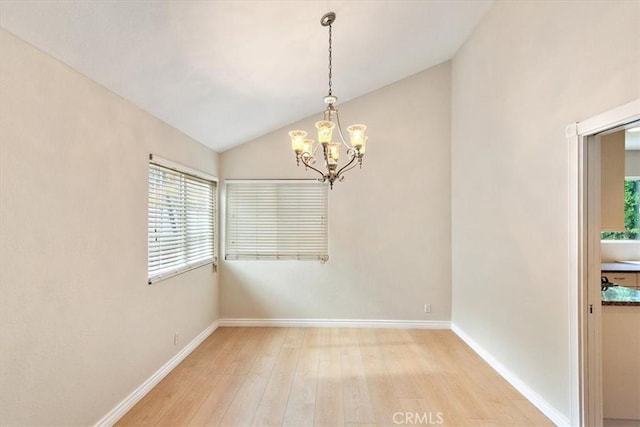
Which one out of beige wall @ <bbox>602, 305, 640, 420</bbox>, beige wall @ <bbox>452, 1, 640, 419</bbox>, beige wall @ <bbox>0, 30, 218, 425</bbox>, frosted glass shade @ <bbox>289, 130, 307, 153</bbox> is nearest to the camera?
beige wall @ <bbox>0, 30, 218, 425</bbox>

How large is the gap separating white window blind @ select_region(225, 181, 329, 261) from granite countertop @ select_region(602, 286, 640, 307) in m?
3.01

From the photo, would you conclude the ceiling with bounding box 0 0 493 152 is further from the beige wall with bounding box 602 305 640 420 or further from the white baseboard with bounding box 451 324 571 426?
the white baseboard with bounding box 451 324 571 426

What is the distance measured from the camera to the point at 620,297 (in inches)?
94.9

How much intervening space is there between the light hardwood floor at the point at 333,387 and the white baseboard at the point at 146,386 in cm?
5

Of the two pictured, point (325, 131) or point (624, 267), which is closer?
Result: point (325, 131)

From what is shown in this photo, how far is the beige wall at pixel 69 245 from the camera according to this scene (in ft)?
5.48

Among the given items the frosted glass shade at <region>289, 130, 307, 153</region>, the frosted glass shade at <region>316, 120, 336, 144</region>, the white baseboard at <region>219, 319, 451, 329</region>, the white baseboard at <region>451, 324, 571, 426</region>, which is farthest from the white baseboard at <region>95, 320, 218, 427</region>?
the white baseboard at <region>451, 324, 571, 426</region>

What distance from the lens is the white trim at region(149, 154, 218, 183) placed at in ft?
9.81

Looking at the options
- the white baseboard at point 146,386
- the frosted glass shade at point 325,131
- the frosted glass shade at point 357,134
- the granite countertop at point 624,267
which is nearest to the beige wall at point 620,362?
the granite countertop at point 624,267

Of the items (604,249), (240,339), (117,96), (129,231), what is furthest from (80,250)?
(604,249)

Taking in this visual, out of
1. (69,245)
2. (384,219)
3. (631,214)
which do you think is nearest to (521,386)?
(384,219)

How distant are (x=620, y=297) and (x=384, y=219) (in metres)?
2.58

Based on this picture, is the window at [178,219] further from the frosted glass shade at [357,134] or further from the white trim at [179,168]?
the frosted glass shade at [357,134]

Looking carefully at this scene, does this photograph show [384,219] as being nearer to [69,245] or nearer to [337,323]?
[337,323]
